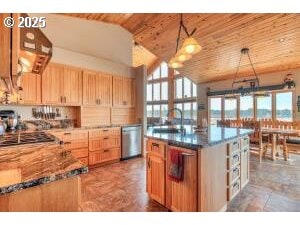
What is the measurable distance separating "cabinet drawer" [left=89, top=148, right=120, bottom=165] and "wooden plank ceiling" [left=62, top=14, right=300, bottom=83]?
297 cm

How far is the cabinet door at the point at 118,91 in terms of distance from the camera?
4.36 metres

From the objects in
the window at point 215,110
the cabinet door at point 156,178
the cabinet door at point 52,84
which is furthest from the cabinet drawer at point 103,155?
the window at point 215,110

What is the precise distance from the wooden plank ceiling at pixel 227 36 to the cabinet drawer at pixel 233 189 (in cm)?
298

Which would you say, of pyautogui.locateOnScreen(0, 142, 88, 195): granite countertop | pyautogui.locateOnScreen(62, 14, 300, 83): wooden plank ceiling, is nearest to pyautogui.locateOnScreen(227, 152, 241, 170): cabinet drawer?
pyautogui.locateOnScreen(0, 142, 88, 195): granite countertop

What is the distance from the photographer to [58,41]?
374 cm

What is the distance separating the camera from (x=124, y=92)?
4.56m

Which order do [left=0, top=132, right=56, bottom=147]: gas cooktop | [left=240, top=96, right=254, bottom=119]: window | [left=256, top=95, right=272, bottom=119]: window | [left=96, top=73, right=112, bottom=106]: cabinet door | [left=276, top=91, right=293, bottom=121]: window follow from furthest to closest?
[left=240, top=96, right=254, bottom=119]: window, [left=256, top=95, right=272, bottom=119]: window, [left=276, top=91, right=293, bottom=121]: window, [left=96, top=73, right=112, bottom=106]: cabinet door, [left=0, top=132, right=56, bottom=147]: gas cooktop

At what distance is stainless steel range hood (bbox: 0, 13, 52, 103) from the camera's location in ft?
3.02

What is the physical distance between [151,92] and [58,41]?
761 cm

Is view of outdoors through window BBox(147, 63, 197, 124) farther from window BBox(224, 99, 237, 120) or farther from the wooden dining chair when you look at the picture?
the wooden dining chair

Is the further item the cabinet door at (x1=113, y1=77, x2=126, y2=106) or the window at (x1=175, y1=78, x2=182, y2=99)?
the window at (x1=175, y1=78, x2=182, y2=99)

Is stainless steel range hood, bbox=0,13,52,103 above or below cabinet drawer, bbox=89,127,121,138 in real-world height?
above

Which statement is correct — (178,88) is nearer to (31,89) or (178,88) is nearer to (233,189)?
(31,89)

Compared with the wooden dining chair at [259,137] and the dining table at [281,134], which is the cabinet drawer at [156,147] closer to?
the wooden dining chair at [259,137]
